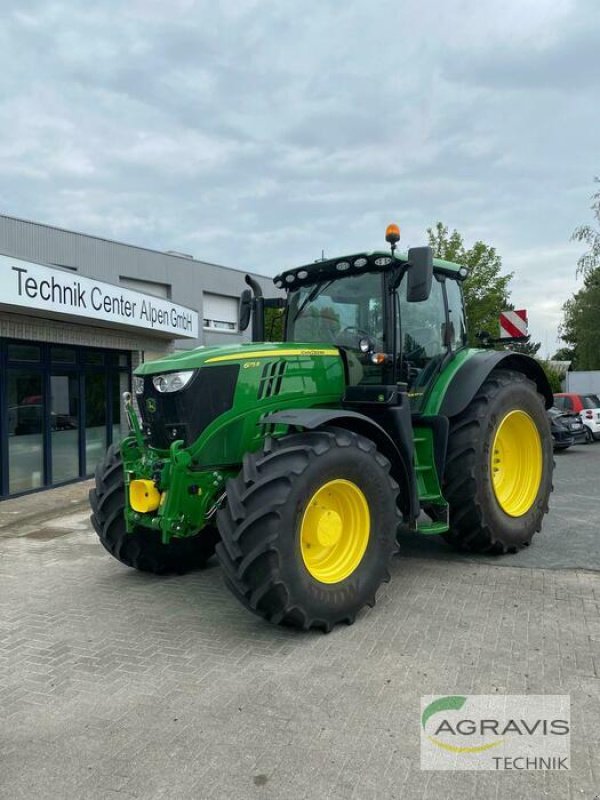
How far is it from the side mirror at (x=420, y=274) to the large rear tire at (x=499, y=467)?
133 cm

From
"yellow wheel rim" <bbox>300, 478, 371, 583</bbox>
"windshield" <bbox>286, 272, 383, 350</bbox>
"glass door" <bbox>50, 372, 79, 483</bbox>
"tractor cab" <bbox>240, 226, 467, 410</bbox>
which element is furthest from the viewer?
"glass door" <bbox>50, 372, 79, 483</bbox>

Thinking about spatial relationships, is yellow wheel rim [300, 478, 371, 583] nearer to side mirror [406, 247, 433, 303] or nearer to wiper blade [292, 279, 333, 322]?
side mirror [406, 247, 433, 303]

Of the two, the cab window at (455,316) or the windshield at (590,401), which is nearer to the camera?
the cab window at (455,316)

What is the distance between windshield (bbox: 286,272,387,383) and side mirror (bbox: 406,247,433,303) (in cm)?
56

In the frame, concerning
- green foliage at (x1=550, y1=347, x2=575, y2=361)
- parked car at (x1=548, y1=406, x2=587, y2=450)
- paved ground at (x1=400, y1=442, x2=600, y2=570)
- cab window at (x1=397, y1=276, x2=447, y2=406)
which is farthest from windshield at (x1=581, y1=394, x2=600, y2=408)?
green foliage at (x1=550, y1=347, x2=575, y2=361)

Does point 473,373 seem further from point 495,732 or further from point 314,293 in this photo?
point 495,732

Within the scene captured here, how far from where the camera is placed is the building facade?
8.92 metres

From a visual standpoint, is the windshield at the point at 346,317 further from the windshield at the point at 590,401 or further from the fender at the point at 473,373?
the windshield at the point at 590,401

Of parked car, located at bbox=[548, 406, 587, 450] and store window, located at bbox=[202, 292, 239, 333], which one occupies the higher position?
store window, located at bbox=[202, 292, 239, 333]

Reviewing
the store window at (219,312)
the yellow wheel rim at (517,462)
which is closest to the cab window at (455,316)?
the yellow wheel rim at (517,462)

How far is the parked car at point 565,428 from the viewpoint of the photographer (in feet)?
49.3

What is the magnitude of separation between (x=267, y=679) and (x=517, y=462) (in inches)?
145

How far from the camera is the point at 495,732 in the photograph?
9.49ft

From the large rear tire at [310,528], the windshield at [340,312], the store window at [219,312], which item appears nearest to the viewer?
the large rear tire at [310,528]
